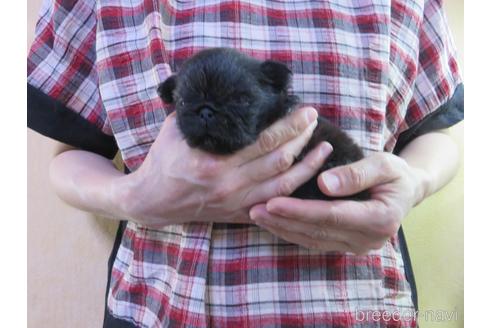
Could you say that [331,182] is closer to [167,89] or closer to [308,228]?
[308,228]

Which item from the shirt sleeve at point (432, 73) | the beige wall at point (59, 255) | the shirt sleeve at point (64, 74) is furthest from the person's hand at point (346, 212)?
the beige wall at point (59, 255)

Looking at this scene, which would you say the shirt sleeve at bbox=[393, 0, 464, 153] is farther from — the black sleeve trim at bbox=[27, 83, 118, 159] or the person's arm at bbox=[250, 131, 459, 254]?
the black sleeve trim at bbox=[27, 83, 118, 159]

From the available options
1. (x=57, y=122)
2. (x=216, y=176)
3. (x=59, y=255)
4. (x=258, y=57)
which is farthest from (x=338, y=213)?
(x=59, y=255)

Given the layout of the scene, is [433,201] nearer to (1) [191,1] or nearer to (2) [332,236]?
(2) [332,236]

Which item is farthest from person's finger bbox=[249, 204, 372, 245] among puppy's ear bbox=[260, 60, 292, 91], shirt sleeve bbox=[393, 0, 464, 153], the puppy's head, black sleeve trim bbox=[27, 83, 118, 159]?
black sleeve trim bbox=[27, 83, 118, 159]

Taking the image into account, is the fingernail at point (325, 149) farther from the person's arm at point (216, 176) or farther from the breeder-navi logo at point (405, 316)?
the breeder-navi logo at point (405, 316)
